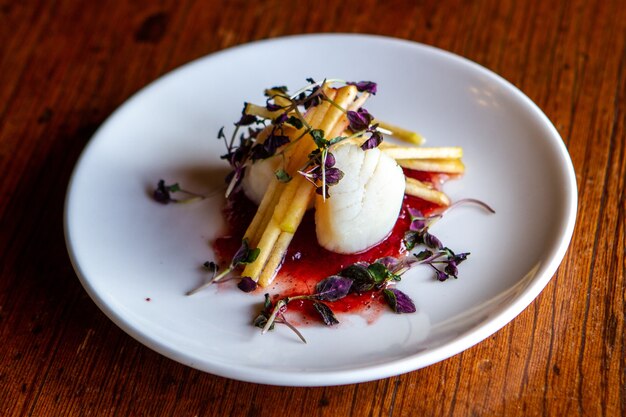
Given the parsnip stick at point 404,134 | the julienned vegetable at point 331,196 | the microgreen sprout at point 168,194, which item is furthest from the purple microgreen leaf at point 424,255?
the microgreen sprout at point 168,194

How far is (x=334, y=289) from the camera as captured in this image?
2.03 m

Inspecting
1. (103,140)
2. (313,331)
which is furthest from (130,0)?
(313,331)

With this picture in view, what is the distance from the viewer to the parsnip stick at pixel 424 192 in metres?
2.29

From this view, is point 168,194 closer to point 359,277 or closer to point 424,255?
point 359,277

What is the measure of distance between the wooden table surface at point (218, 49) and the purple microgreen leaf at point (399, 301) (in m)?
0.16

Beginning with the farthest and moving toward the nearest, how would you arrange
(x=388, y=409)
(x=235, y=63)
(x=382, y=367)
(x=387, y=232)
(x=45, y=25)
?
(x=45, y=25), (x=235, y=63), (x=387, y=232), (x=388, y=409), (x=382, y=367)

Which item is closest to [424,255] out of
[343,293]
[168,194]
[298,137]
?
[343,293]

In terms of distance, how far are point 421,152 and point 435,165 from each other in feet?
0.25

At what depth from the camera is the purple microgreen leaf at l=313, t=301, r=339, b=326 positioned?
6.42 feet

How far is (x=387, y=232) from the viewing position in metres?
2.23

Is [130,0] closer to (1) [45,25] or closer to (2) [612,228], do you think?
(1) [45,25]

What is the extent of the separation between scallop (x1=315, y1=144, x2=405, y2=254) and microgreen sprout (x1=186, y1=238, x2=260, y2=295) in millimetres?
206

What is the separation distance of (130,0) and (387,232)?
1.85m

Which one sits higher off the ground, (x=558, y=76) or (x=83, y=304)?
(x=558, y=76)
